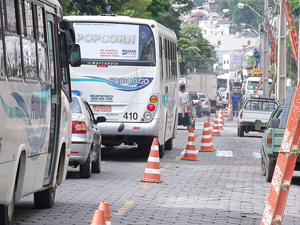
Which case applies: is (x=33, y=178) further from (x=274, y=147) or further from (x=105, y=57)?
(x=105, y=57)

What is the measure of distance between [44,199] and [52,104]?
4.42ft

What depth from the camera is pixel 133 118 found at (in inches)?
641

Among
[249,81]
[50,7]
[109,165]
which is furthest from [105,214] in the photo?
[249,81]

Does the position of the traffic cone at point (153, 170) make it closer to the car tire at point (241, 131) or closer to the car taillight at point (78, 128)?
the car taillight at point (78, 128)

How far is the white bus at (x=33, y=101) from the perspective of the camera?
6500 millimetres

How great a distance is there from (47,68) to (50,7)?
2.95ft

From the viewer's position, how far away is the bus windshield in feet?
53.7

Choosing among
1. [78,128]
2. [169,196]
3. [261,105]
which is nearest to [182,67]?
[261,105]

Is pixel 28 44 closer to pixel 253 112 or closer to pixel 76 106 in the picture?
pixel 76 106

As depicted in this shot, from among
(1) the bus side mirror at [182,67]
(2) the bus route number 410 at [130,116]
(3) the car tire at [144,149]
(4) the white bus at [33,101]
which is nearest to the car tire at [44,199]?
(4) the white bus at [33,101]

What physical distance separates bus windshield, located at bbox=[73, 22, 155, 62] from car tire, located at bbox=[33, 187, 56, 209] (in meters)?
7.50

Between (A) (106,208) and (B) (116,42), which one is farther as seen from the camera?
(B) (116,42)

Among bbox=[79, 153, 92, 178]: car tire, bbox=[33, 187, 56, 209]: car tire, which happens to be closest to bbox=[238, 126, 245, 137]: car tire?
bbox=[79, 153, 92, 178]: car tire

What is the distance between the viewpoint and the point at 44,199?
9.21 meters
